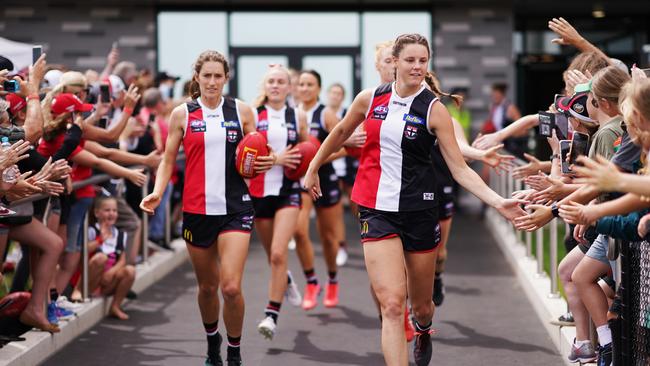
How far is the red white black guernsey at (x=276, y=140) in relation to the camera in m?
9.00

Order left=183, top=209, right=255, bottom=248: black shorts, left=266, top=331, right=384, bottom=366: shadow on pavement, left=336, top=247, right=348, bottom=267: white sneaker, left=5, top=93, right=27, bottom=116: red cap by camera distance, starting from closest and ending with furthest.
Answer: left=183, top=209, right=255, bottom=248: black shorts → left=5, top=93, right=27, bottom=116: red cap → left=266, top=331, right=384, bottom=366: shadow on pavement → left=336, top=247, right=348, bottom=267: white sneaker

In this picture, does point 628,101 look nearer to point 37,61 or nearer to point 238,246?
point 238,246

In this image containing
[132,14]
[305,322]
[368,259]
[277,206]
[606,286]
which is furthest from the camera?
[132,14]

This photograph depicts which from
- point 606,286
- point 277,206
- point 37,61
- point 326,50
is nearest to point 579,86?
point 606,286

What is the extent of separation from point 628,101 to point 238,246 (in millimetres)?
2967

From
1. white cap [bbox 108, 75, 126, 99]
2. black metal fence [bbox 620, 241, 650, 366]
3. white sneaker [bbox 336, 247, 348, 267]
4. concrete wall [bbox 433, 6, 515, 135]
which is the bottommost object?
white sneaker [bbox 336, 247, 348, 267]

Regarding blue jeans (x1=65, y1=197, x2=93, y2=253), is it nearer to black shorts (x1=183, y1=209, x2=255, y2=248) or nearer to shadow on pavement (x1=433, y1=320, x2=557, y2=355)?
black shorts (x1=183, y1=209, x2=255, y2=248)

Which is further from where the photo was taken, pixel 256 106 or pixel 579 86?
pixel 256 106

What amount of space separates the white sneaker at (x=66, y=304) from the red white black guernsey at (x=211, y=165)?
2069mm

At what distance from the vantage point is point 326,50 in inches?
835

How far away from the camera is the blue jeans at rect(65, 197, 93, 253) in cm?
905

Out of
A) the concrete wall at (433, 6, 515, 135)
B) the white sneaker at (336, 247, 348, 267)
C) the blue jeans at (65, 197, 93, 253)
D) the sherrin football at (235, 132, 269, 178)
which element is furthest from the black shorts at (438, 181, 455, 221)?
the concrete wall at (433, 6, 515, 135)

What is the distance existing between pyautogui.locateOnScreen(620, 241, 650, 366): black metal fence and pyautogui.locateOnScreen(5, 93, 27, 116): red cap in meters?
4.25

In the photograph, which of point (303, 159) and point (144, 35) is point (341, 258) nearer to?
point (303, 159)
